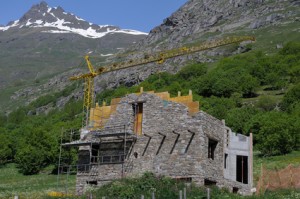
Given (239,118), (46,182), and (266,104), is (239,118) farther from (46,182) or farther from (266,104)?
(46,182)

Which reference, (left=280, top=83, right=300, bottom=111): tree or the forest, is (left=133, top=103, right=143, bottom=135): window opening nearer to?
the forest

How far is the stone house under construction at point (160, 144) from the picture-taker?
39188mm

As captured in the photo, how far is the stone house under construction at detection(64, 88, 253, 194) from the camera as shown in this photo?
129 feet

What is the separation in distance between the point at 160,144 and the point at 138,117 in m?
3.58

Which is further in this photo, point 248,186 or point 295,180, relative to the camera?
A: point 248,186


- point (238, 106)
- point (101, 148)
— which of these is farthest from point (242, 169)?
point (238, 106)

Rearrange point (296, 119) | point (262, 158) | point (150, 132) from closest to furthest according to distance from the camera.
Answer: point (150, 132) → point (262, 158) → point (296, 119)

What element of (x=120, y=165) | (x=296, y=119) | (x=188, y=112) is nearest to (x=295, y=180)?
(x=188, y=112)

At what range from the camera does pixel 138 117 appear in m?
42.7

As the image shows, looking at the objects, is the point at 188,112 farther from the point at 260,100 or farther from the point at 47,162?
the point at 260,100

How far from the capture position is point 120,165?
42062 mm

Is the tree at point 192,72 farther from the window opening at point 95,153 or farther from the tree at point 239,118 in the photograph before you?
the window opening at point 95,153

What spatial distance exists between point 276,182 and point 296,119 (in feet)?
176

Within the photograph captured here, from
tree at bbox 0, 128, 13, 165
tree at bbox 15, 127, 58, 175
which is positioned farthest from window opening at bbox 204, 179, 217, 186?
tree at bbox 0, 128, 13, 165
